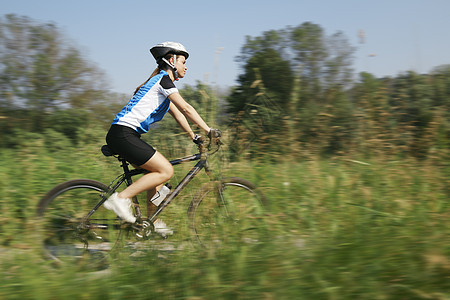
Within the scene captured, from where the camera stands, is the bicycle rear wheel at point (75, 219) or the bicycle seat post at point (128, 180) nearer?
the bicycle rear wheel at point (75, 219)

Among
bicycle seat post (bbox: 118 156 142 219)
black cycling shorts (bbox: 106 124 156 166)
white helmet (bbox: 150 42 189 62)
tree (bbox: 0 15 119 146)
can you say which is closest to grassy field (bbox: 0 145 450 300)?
bicycle seat post (bbox: 118 156 142 219)

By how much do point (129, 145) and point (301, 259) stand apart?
181 cm

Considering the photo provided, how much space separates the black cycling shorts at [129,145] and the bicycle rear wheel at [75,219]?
40cm

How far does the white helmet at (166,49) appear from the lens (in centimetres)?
379

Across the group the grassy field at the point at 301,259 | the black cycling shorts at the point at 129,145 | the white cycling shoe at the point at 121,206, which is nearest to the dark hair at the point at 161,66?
the black cycling shorts at the point at 129,145

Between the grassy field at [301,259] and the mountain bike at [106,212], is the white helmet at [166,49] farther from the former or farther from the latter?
the grassy field at [301,259]

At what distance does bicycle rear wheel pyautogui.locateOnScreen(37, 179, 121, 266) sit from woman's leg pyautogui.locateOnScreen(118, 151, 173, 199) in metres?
Result: 0.25

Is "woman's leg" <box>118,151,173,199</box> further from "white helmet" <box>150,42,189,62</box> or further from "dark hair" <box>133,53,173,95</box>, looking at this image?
"white helmet" <box>150,42,189,62</box>


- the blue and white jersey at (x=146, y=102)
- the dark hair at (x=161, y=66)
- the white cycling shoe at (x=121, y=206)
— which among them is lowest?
the white cycling shoe at (x=121, y=206)

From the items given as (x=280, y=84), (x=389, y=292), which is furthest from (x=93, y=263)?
(x=280, y=84)

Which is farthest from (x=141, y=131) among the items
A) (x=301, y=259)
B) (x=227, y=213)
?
(x=301, y=259)

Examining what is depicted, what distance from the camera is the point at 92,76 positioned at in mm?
9039

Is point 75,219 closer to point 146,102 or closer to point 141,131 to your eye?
point 141,131

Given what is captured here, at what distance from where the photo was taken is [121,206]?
11.6 ft
